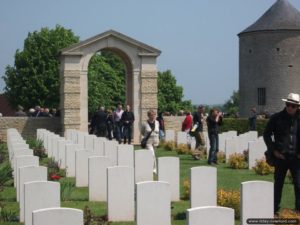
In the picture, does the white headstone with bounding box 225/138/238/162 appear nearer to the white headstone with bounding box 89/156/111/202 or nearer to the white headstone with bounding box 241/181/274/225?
the white headstone with bounding box 89/156/111/202

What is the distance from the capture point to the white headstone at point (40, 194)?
8.41 metres

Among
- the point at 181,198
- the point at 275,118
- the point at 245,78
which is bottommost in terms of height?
the point at 181,198

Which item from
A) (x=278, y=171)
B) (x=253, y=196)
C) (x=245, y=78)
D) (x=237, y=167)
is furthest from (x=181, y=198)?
(x=245, y=78)

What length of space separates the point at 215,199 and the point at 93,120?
1843cm

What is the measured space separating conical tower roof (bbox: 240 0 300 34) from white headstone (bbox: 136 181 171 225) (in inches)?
1947

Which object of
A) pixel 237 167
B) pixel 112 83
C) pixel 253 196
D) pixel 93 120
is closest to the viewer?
pixel 253 196

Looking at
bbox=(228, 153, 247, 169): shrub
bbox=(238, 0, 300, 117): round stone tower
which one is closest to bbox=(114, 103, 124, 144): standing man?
bbox=(228, 153, 247, 169): shrub

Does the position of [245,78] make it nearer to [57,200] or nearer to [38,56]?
[38,56]

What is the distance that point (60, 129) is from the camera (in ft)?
99.6

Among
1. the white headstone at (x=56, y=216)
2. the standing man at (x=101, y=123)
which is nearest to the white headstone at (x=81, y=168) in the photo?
the white headstone at (x=56, y=216)

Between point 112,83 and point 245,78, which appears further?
point 112,83

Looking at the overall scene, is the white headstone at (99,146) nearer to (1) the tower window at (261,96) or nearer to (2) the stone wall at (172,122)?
(2) the stone wall at (172,122)

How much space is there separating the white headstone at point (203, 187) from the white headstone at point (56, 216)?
149 inches

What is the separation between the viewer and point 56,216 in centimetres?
632
